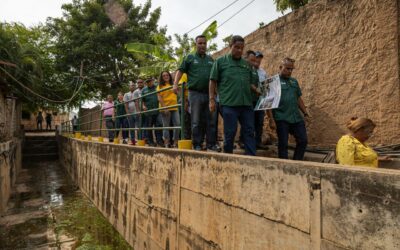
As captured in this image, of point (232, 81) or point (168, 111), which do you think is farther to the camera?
point (168, 111)

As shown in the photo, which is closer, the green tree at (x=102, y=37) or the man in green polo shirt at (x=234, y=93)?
the man in green polo shirt at (x=234, y=93)

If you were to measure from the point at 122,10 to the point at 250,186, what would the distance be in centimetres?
1918

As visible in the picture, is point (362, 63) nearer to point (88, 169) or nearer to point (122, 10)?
point (88, 169)

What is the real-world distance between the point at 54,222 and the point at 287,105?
244 inches

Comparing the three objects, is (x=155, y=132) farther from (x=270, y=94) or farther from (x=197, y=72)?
(x=270, y=94)

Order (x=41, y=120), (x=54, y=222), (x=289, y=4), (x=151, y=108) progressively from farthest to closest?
(x=41, y=120)
(x=289, y=4)
(x=54, y=222)
(x=151, y=108)

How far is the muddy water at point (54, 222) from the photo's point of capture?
Result: 6098 mm

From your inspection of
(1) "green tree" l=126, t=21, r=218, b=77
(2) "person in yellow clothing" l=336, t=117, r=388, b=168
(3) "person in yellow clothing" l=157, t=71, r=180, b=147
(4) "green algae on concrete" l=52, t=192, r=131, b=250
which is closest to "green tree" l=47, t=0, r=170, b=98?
(1) "green tree" l=126, t=21, r=218, b=77

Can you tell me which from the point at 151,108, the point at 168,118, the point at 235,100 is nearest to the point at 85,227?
the point at 151,108

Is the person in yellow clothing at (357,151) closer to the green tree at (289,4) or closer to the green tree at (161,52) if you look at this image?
the green tree at (161,52)

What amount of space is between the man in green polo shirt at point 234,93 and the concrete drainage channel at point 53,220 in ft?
10.3

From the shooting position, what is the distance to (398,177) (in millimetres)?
1582

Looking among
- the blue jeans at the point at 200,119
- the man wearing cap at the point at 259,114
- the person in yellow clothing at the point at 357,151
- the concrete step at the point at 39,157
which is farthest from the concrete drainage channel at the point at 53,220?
the concrete step at the point at 39,157

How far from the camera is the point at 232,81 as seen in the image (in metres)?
3.79
